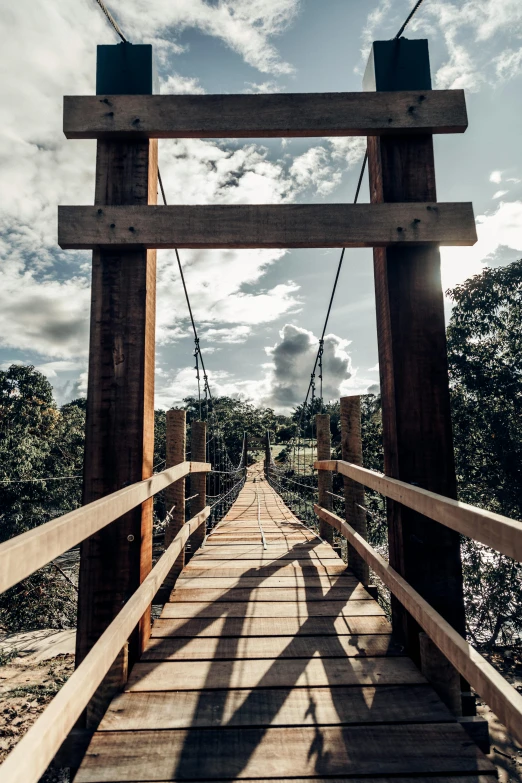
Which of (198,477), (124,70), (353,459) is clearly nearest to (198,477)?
(198,477)

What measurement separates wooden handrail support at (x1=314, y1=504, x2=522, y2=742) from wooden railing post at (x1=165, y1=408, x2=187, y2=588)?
1.27 meters

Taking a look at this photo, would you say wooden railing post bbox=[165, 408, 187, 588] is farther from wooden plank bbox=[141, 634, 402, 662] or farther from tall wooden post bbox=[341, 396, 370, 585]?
tall wooden post bbox=[341, 396, 370, 585]

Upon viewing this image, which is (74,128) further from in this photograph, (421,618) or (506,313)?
(506,313)

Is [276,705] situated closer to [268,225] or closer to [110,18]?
[268,225]

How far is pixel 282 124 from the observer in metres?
1.98

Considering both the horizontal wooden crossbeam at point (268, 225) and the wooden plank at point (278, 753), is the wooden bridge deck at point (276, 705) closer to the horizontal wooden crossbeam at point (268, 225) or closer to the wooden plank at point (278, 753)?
the wooden plank at point (278, 753)

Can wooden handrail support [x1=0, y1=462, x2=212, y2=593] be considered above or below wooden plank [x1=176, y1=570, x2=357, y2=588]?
above

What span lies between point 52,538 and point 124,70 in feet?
6.91

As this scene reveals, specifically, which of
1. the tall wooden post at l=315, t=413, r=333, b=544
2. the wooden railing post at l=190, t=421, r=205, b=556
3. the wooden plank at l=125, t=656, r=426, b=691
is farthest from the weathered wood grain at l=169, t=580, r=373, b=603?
the tall wooden post at l=315, t=413, r=333, b=544

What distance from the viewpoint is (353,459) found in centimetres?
277

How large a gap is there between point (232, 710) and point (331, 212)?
1.86 meters

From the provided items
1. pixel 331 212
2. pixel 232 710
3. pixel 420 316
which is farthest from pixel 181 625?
pixel 331 212

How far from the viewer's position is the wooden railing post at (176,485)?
8.56ft

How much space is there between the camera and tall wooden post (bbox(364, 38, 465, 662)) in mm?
1692
